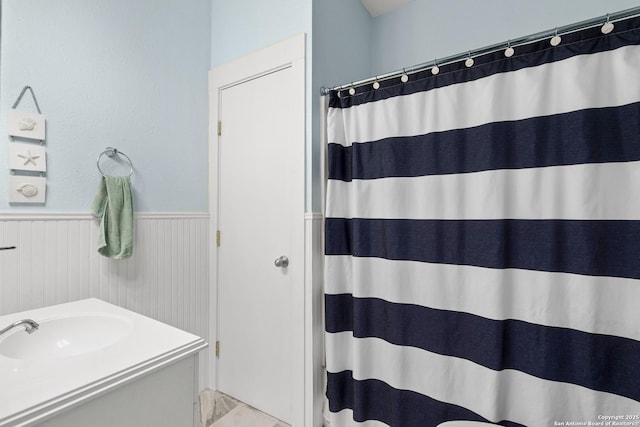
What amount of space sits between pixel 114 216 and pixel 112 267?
0.28 metres

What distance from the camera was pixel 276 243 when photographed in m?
1.60

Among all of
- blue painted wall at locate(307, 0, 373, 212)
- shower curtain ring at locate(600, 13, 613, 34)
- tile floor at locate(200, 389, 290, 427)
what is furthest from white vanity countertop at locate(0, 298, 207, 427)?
shower curtain ring at locate(600, 13, 613, 34)

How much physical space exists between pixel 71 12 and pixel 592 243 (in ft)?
7.55

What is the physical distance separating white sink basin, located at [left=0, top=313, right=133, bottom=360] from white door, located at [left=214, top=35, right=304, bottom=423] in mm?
746

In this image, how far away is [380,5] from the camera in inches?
72.2

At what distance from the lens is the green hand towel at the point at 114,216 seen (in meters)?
1.35

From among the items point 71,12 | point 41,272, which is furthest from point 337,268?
point 71,12

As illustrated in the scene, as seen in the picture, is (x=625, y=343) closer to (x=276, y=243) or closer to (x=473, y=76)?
(x=473, y=76)

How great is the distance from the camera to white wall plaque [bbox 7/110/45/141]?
113 centimetres

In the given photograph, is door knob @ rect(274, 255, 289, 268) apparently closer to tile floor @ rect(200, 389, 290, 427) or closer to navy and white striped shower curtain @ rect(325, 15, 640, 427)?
navy and white striped shower curtain @ rect(325, 15, 640, 427)

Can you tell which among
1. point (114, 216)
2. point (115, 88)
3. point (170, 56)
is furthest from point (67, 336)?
point (170, 56)

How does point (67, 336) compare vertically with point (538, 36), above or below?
below

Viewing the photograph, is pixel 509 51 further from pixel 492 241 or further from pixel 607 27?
pixel 492 241

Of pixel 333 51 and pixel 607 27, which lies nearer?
pixel 607 27
